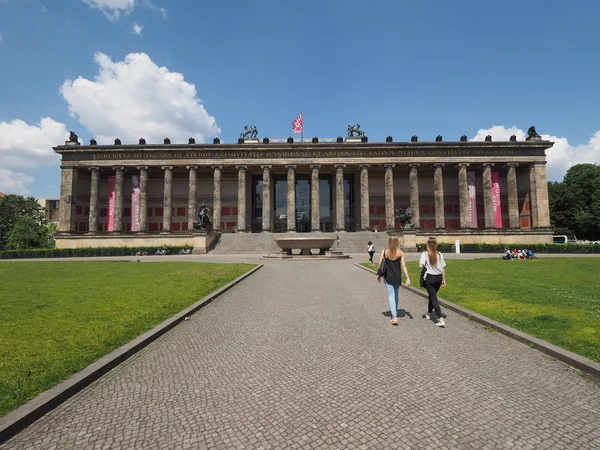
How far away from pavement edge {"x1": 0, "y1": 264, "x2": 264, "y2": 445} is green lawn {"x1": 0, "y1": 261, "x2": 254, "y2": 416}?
137mm

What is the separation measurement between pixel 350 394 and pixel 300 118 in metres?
45.8

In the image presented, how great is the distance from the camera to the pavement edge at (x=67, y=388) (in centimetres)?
307

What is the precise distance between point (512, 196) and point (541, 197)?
12.0 ft

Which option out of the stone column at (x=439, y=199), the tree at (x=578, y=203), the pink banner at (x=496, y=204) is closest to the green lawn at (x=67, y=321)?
the stone column at (x=439, y=199)

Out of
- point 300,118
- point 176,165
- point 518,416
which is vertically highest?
point 300,118

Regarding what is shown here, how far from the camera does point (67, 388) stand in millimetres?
3742

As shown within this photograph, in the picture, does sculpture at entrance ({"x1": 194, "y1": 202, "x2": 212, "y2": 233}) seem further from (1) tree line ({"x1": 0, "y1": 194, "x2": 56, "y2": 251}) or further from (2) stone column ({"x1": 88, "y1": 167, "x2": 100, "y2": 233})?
(1) tree line ({"x1": 0, "y1": 194, "x2": 56, "y2": 251})

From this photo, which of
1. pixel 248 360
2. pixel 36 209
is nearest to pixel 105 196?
Result: pixel 36 209

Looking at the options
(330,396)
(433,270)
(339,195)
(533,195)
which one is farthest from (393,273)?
(533,195)

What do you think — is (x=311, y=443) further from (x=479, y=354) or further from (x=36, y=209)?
(x=36, y=209)

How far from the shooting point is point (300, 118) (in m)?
46.1

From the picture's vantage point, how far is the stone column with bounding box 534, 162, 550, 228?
1806 inches

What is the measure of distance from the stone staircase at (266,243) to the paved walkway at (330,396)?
108 ft

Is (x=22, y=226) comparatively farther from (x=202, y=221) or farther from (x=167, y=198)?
(x=202, y=221)
